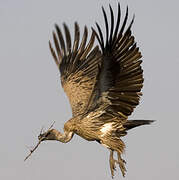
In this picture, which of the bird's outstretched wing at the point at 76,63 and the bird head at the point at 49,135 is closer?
the bird head at the point at 49,135

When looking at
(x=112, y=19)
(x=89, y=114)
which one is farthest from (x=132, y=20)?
(x=89, y=114)

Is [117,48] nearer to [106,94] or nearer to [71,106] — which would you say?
[106,94]

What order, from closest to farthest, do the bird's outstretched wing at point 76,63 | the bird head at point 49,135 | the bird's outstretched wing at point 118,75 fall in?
1. the bird's outstretched wing at point 118,75
2. the bird head at point 49,135
3. the bird's outstretched wing at point 76,63

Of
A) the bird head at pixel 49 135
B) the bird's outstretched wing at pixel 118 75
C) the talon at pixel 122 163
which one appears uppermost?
the bird's outstretched wing at pixel 118 75

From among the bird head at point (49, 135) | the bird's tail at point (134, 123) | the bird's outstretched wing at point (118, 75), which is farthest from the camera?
the bird head at point (49, 135)

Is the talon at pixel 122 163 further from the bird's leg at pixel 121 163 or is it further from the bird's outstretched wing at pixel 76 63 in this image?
the bird's outstretched wing at pixel 76 63

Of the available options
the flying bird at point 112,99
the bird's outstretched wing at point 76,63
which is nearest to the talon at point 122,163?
the flying bird at point 112,99

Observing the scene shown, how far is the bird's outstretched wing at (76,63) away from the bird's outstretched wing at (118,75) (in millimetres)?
1914

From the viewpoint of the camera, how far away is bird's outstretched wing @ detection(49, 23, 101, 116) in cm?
1494

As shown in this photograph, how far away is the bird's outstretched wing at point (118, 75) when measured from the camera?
39.9ft

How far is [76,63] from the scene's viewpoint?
51.4 ft

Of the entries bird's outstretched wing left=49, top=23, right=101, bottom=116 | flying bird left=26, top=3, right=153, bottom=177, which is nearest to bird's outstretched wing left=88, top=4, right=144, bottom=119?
flying bird left=26, top=3, right=153, bottom=177

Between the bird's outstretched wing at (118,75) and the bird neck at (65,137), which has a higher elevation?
the bird's outstretched wing at (118,75)

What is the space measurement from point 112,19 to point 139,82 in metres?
1.48
